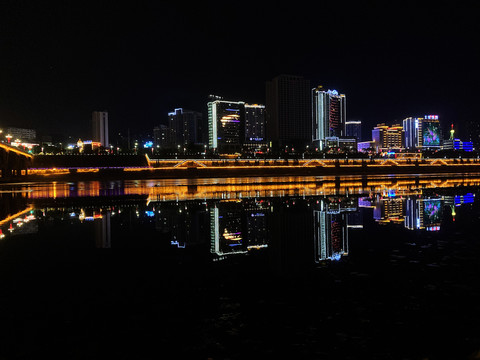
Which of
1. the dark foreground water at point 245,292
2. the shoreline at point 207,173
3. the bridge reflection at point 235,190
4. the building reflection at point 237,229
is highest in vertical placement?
the shoreline at point 207,173

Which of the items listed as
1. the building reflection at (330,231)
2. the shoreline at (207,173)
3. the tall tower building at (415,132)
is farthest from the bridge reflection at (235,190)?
the tall tower building at (415,132)

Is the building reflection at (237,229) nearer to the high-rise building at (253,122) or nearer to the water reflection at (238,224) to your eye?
the water reflection at (238,224)

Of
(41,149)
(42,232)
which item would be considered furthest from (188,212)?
(41,149)

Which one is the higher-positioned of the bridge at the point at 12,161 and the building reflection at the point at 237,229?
the bridge at the point at 12,161

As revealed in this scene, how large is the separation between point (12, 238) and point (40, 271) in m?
3.83

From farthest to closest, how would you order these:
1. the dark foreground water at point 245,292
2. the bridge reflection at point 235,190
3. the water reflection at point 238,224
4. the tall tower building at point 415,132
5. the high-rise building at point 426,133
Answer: the tall tower building at point 415,132, the high-rise building at point 426,133, the bridge reflection at point 235,190, the water reflection at point 238,224, the dark foreground water at point 245,292

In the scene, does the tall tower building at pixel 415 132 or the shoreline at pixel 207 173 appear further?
the tall tower building at pixel 415 132

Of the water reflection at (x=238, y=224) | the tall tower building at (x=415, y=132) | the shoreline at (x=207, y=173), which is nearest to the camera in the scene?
the water reflection at (x=238, y=224)

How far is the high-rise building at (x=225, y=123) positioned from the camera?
166625 mm

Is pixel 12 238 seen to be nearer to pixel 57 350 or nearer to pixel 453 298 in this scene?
pixel 57 350

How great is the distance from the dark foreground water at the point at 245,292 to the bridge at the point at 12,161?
4775 cm

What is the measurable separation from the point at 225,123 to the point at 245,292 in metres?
165

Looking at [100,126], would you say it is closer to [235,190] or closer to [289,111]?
[289,111]

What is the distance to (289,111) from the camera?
183750mm
